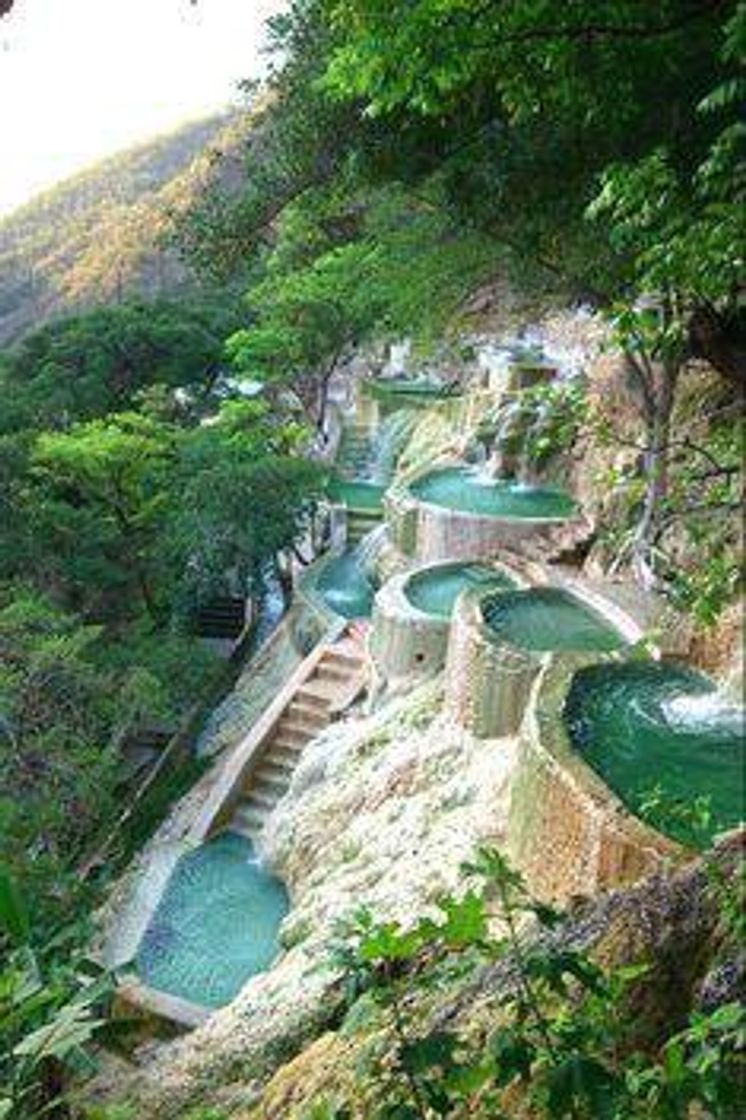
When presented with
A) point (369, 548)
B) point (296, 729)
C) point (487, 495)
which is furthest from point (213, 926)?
point (369, 548)

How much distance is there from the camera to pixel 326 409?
29.0 m

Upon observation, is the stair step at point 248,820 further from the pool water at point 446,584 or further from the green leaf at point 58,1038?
the green leaf at point 58,1038

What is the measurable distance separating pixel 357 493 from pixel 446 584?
31.9 ft

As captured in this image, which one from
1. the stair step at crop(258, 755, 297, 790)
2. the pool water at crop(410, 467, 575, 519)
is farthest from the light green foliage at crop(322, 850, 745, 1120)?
the pool water at crop(410, 467, 575, 519)

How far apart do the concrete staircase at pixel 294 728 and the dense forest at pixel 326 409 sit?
4.73ft

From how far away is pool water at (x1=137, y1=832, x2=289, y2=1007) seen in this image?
37.8 ft

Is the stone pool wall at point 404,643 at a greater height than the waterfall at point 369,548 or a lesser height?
greater

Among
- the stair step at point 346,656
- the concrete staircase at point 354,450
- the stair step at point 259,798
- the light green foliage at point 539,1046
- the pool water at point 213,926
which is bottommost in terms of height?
the pool water at point 213,926

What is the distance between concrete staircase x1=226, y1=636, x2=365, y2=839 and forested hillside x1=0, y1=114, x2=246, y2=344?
31466 millimetres

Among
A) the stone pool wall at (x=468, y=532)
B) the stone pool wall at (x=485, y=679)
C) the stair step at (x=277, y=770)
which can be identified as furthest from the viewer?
the stone pool wall at (x=468, y=532)

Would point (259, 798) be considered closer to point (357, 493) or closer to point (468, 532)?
point (468, 532)

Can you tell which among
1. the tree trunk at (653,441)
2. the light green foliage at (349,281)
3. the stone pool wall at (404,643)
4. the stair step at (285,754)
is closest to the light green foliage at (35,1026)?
the light green foliage at (349,281)

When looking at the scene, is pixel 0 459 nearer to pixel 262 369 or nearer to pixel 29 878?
pixel 262 369

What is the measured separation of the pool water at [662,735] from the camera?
840 centimetres
